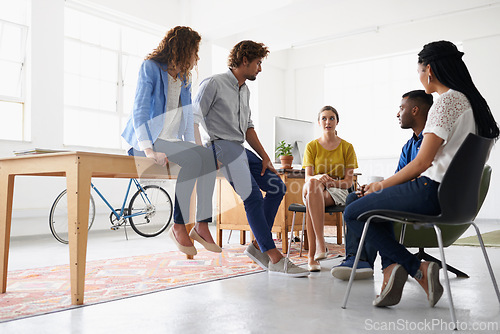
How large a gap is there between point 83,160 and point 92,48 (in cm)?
476

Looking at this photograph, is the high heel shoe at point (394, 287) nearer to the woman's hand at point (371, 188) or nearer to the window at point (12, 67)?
the woman's hand at point (371, 188)

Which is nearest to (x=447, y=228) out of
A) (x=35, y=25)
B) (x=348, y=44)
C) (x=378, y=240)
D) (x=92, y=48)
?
(x=378, y=240)

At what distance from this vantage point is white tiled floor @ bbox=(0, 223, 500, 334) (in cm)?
161

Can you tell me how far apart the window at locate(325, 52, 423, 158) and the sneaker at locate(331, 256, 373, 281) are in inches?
253

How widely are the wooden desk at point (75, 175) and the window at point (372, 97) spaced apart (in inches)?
276

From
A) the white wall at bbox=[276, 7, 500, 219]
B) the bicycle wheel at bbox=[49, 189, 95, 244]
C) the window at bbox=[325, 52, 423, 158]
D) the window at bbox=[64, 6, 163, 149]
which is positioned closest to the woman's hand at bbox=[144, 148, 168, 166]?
the bicycle wheel at bbox=[49, 189, 95, 244]

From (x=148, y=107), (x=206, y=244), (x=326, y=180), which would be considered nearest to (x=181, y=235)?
(x=206, y=244)

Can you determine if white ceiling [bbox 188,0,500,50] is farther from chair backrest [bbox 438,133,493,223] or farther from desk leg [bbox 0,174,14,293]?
chair backrest [bbox 438,133,493,223]

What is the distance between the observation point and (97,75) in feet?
20.8

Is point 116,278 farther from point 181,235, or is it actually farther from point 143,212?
point 143,212

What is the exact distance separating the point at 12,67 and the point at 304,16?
4.92 metres

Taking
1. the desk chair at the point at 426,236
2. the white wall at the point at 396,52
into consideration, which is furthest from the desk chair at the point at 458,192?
the white wall at the point at 396,52

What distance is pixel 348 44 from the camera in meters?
9.17

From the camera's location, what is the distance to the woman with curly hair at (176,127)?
244 centimetres
